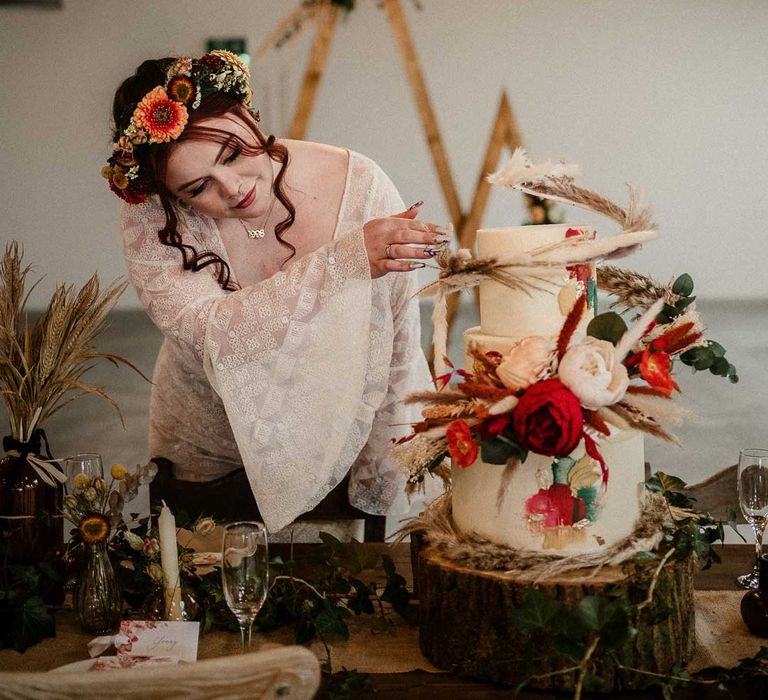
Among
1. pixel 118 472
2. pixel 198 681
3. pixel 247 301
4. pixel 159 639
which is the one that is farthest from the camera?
pixel 247 301

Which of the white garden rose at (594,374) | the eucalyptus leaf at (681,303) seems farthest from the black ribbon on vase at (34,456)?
the eucalyptus leaf at (681,303)

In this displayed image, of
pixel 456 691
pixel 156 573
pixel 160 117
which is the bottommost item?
pixel 456 691

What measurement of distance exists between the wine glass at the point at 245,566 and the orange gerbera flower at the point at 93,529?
0.24 metres

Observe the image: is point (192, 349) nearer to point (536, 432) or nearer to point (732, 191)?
point (536, 432)

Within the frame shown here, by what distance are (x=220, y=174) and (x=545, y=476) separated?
940mm

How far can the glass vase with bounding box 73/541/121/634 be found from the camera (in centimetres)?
136

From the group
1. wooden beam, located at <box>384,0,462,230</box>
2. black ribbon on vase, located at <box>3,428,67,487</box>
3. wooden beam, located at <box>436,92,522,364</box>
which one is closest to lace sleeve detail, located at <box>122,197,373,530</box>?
black ribbon on vase, located at <box>3,428,67,487</box>

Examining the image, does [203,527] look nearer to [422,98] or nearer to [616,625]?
[616,625]

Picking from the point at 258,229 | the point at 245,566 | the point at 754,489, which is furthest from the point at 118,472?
the point at 754,489

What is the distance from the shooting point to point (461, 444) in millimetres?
1153

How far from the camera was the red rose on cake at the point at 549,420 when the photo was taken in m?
1.09

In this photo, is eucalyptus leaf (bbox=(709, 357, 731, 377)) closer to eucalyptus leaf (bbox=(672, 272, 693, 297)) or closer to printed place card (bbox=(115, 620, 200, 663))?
eucalyptus leaf (bbox=(672, 272, 693, 297))

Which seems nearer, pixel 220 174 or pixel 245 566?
pixel 245 566

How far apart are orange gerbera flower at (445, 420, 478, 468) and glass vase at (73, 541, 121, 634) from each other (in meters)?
0.55
